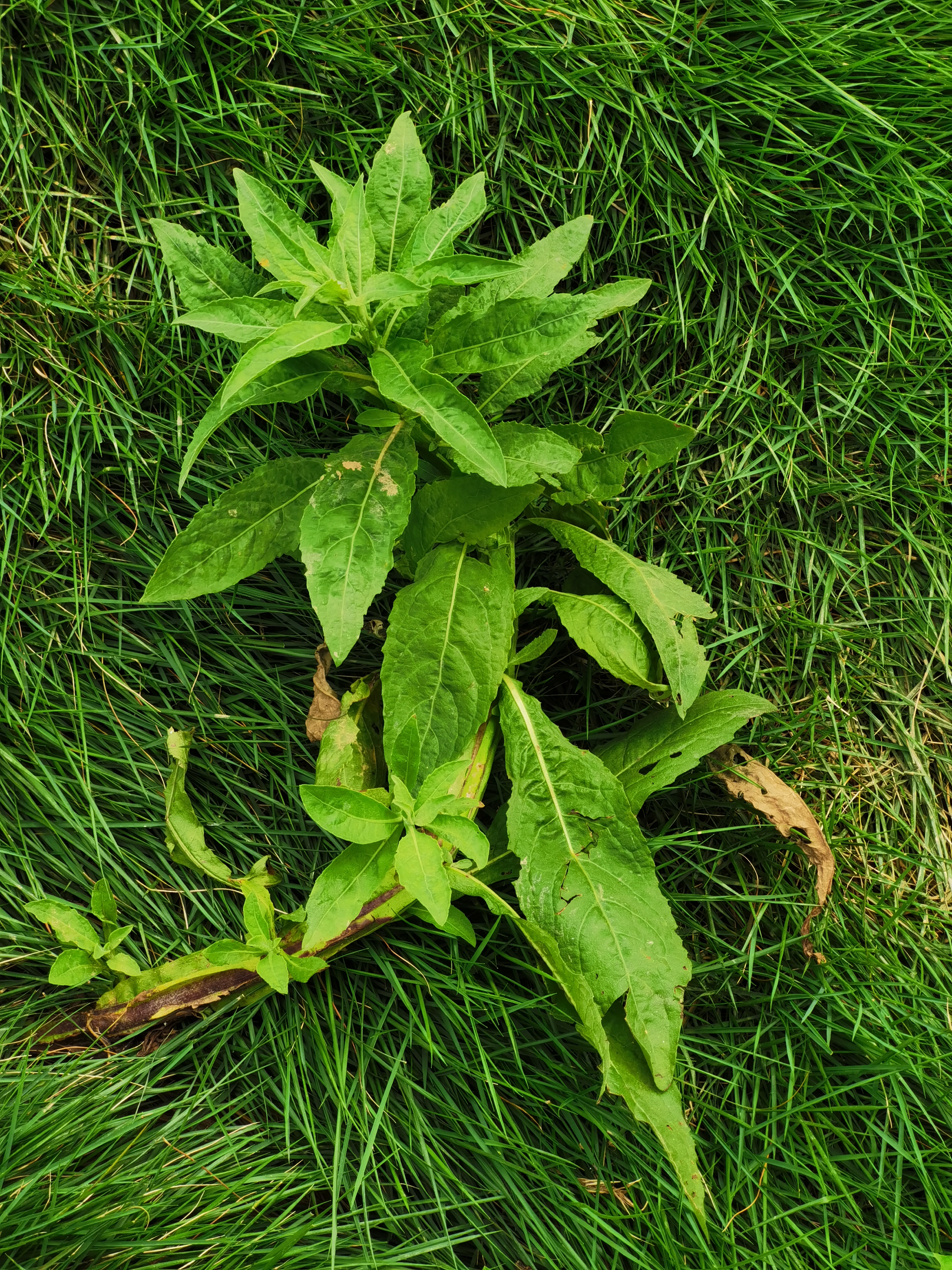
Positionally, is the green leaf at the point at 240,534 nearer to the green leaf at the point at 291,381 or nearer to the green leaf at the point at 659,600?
the green leaf at the point at 291,381

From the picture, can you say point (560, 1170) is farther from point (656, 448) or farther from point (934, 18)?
point (934, 18)

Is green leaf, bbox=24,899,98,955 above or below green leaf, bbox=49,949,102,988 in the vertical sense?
above

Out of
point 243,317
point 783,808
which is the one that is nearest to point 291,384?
point 243,317

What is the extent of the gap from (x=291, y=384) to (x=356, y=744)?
718 mm

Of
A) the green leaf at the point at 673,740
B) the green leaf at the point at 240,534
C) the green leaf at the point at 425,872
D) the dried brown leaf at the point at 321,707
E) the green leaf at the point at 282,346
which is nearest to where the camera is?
the green leaf at the point at 282,346

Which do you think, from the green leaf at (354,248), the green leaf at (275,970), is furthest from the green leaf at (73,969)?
the green leaf at (354,248)

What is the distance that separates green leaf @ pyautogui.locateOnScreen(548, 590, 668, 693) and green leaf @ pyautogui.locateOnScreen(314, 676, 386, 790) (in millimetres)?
440

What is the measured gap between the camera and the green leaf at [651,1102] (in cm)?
174

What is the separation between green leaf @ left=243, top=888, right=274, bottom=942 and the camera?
1852 millimetres

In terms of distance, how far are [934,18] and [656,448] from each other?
1.28 metres

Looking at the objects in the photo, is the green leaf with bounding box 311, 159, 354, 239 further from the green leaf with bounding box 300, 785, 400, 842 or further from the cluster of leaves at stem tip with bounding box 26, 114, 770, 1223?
the green leaf with bounding box 300, 785, 400, 842

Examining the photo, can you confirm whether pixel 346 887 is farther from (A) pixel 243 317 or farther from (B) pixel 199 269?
(B) pixel 199 269

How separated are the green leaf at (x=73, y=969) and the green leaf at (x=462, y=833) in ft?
2.71

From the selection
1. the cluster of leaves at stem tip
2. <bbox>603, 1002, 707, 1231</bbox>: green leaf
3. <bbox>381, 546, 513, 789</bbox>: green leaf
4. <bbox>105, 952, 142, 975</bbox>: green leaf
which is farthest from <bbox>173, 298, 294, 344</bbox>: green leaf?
<bbox>603, 1002, 707, 1231</bbox>: green leaf
